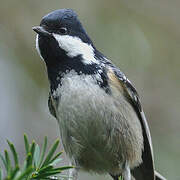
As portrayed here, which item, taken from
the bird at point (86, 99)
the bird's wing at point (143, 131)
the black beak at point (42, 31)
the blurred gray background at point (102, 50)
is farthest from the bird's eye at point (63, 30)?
the blurred gray background at point (102, 50)

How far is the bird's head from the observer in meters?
3.82

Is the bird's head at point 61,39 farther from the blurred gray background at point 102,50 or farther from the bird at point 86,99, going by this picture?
the blurred gray background at point 102,50

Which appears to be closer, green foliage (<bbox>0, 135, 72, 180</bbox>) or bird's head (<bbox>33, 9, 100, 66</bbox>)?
green foliage (<bbox>0, 135, 72, 180</bbox>)

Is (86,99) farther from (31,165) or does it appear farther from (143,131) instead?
(31,165)

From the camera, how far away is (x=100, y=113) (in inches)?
151

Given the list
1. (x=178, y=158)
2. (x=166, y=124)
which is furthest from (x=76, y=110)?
(x=166, y=124)

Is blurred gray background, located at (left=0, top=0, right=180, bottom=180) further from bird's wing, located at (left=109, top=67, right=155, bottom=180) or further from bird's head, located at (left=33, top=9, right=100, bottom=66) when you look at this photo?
bird's head, located at (left=33, top=9, right=100, bottom=66)

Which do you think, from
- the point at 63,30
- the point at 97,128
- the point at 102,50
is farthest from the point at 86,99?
the point at 102,50

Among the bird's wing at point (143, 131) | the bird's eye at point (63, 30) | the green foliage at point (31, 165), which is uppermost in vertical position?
the bird's eye at point (63, 30)

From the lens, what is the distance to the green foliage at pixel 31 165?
1816mm

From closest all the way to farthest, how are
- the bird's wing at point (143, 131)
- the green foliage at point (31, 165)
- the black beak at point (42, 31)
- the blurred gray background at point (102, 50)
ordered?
the green foliage at point (31, 165), the black beak at point (42, 31), the bird's wing at point (143, 131), the blurred gray background at point (102, 50)

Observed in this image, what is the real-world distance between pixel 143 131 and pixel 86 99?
3.42 ft

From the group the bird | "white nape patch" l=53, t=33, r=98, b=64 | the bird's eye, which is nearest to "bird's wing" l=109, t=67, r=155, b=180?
the bird

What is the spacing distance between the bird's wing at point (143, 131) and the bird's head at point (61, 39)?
0.38 metres
